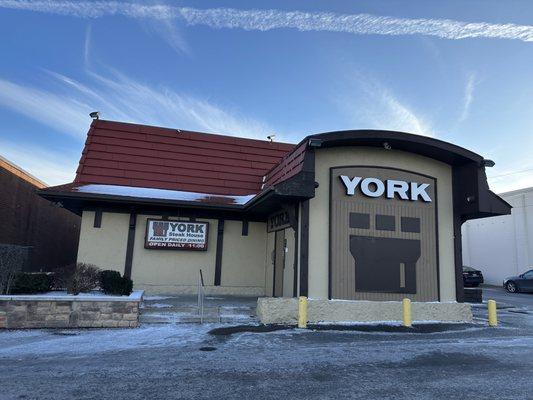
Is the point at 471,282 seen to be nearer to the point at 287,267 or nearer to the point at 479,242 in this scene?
the point at 479,242

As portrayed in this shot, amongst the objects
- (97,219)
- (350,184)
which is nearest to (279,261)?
(350,184)

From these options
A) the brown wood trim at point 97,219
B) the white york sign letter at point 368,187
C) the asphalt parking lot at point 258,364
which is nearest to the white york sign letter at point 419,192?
the white york sign letter at point 368,187

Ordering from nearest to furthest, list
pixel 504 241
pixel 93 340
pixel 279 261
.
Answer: pixel 93 340
pixel 279 261
pixel 504 241

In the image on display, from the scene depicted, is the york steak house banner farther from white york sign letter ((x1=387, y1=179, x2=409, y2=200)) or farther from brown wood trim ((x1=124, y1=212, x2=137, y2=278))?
white york sign letter ((x1=387, y1=179, x2=409, y2=200))

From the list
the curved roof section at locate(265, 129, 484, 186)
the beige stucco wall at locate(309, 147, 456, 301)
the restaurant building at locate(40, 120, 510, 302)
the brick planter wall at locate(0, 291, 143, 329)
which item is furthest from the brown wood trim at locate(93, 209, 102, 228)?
the beige stucco wall at locate(309, 147, 456, 301)

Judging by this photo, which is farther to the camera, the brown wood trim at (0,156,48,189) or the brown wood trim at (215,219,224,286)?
the brown wood trim at (0,156,48,189)

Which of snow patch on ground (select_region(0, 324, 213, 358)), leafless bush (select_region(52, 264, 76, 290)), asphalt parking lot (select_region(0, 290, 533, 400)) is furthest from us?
leafless bush (select_region(52, 264, 76, 290))

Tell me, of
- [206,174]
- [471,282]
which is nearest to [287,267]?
[206,174]

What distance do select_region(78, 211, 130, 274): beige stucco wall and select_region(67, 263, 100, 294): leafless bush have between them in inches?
133

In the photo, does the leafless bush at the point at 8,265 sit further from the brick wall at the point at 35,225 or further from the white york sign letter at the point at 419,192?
the white york sign letter at the point at 419,192

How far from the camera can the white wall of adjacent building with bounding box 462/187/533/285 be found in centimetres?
2662

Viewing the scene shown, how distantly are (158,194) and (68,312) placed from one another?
5557 millimetres

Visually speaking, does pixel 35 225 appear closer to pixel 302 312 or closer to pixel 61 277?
pixel 61 277

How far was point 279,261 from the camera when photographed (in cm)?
1420
